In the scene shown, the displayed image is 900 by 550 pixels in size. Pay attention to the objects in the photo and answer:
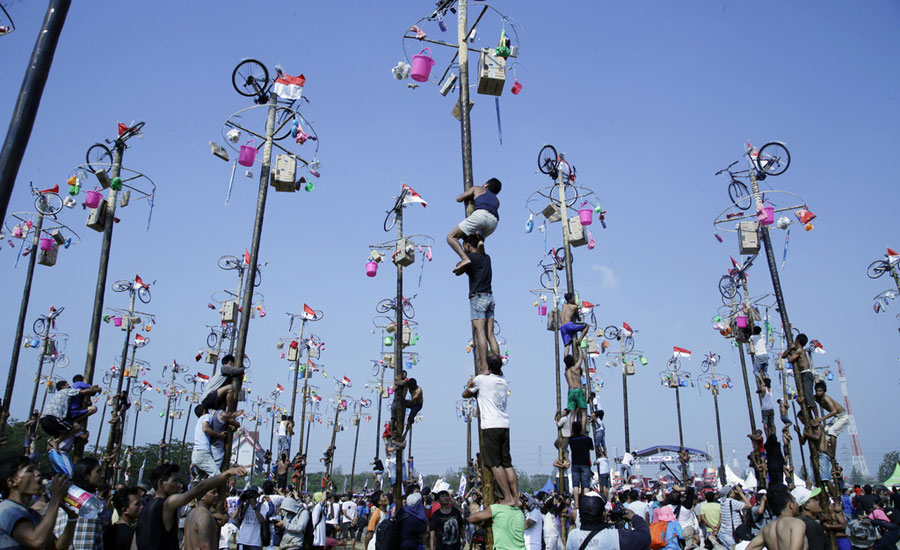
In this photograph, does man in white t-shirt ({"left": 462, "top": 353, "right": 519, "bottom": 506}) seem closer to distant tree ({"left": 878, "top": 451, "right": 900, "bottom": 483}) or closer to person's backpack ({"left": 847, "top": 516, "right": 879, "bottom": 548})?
person's backpack ({"left": 847, "top": 516, "right": 879, "bottom": 548})

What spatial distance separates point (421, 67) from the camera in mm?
8984

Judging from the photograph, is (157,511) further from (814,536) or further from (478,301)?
(814,536)

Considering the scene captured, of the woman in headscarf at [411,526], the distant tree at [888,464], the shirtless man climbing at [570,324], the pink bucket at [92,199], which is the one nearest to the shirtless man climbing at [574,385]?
the shirtless man climbing at [570,324]

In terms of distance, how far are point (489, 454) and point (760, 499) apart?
8.09 m

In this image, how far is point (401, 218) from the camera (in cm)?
1767

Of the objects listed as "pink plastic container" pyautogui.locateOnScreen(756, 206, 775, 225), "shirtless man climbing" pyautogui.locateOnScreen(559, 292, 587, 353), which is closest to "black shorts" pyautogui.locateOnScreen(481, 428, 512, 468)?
"shirtless man climbing" pyautogui.locateOnScreen(559, 292, 587, 353)

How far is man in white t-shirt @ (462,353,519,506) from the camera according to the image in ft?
18.5

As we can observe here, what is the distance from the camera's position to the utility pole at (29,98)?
3.90 meters

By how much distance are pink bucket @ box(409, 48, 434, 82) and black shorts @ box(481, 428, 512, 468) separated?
19.2 ft

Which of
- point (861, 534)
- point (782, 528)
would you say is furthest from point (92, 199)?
point (861, 534)

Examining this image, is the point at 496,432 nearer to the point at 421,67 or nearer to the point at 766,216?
the point at 421,67

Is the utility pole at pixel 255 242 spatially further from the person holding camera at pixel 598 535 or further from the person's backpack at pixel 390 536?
the person holding camera at pixel 598 535

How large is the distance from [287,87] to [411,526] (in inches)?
364

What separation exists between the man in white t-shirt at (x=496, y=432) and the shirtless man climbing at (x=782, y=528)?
7.43ft
